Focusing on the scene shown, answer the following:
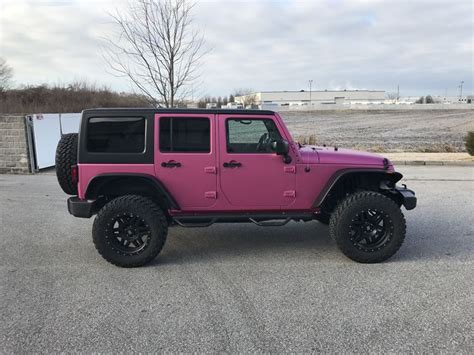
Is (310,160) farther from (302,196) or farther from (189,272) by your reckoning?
(189,272)

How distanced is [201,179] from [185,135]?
1.75ft

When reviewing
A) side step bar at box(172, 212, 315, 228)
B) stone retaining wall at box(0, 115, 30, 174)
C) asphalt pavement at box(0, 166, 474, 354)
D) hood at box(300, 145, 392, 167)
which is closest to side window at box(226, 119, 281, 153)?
hood at box(300, 145, 392, 167)

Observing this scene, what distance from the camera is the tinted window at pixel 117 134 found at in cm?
462

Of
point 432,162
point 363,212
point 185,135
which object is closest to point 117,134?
point 185,135

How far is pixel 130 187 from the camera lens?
4836 mm

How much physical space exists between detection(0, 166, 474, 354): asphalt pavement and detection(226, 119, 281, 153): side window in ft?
4.35

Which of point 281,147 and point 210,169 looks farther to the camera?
point 210,169

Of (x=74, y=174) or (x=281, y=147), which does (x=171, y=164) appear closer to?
(x=74, y=174)

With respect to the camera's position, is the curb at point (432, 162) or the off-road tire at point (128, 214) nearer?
the off-road tire at point (128, 214)

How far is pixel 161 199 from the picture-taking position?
4840 millimetres

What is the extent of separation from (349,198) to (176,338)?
103 inches

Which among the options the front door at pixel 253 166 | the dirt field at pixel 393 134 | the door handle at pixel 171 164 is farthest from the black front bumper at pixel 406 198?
the dirt field at pixel 393 134

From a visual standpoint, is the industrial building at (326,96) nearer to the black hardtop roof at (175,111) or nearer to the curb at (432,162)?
the curb at (432,162)

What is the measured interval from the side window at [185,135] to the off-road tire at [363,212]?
1.76 m
